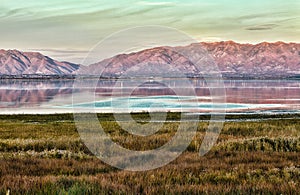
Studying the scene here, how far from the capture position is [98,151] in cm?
1614

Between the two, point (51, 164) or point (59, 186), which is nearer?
point (59, 186)

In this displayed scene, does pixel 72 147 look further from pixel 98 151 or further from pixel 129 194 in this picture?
pixel 129 194

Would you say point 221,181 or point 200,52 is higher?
point 200,52

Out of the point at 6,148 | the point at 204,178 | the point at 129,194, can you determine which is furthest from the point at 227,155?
the point at 6,148

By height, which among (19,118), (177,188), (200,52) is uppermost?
(200,52)

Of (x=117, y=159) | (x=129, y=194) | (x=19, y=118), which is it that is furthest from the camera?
(x=19, y=118)

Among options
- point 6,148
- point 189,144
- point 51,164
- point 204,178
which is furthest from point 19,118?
point 204,178

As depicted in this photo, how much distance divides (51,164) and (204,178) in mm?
4699

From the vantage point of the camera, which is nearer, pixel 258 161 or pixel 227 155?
pixel 258 161

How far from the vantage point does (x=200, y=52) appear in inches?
502

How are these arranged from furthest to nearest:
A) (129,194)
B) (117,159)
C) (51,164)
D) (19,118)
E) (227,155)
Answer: (19,118) → (227,155) → (117,159) → (51,164) → (129,194)

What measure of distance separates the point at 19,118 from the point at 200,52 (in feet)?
151

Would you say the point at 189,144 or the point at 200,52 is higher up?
the point at 200,52

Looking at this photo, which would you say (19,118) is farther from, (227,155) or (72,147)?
Result: (227,155)
